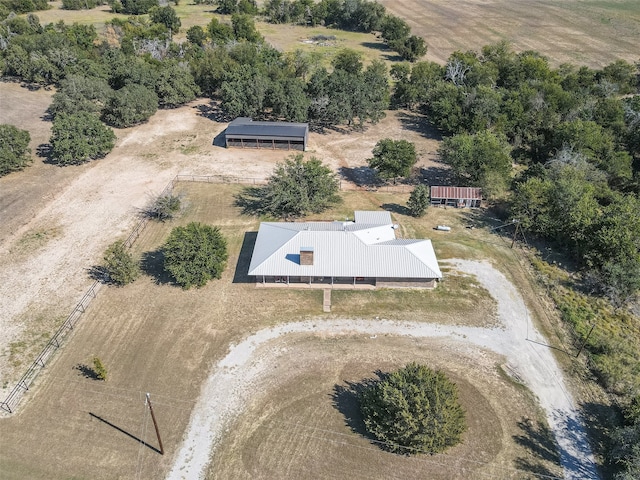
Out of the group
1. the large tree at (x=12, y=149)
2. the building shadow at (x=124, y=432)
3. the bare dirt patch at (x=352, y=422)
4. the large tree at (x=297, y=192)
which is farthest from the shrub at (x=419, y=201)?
the large tree at (x=12, y=149)

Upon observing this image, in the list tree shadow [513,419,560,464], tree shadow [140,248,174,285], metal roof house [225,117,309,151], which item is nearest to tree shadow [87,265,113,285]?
tree shadow [140,248,174,285]

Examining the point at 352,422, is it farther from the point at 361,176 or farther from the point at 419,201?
the point at 361,176

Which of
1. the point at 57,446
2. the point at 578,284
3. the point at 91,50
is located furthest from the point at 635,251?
the point at 91,50

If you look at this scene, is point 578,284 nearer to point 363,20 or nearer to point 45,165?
point 45,165

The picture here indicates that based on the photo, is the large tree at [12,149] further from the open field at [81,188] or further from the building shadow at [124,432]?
the building shadow at [124,432]

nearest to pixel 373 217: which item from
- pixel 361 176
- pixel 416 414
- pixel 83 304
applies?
pixel 361 176
